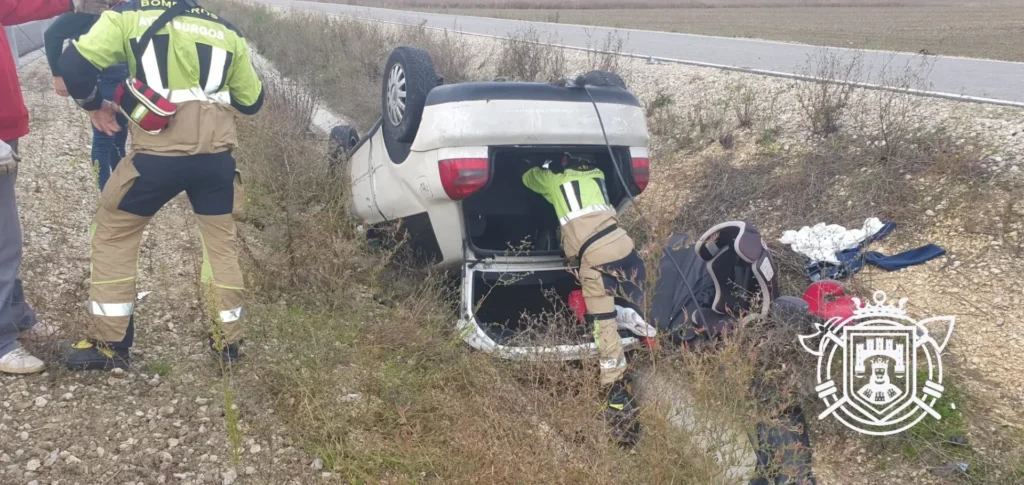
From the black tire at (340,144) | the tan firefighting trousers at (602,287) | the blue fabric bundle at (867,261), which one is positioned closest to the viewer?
the tan firefighting trousers at (602,287)

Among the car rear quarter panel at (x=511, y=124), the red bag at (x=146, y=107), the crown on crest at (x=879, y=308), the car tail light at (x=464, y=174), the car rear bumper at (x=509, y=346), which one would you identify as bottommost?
the crown on crest at (x=879, y=308)

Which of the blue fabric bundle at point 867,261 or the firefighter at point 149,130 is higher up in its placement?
the firefighter at point 149,130

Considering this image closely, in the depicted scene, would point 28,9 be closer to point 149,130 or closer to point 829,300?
point 149,130

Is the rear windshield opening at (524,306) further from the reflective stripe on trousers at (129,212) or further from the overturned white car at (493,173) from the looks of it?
the reflective stripe on trousers at (129,212)

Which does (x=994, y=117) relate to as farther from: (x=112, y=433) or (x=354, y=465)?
(x=112, y=433)

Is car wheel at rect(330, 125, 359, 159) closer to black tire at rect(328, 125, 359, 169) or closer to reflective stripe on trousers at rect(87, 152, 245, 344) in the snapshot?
black tire at rect(328, 125, 359, 169)

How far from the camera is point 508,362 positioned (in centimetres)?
354

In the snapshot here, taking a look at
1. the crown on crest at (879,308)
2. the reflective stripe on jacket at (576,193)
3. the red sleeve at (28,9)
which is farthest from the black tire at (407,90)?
the crown on crest at (879,308)

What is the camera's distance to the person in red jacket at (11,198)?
294cm

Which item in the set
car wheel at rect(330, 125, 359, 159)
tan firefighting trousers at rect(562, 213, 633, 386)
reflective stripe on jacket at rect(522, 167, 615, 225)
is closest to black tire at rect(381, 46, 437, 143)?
reflective stripe on jacket at rect(522, 167, 615, 225)

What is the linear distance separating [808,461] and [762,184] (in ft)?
10.3

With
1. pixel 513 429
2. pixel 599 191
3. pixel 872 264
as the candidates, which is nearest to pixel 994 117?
pixel 872 264

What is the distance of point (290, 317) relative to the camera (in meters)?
3.81

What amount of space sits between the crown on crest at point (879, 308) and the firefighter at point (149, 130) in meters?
3.07
